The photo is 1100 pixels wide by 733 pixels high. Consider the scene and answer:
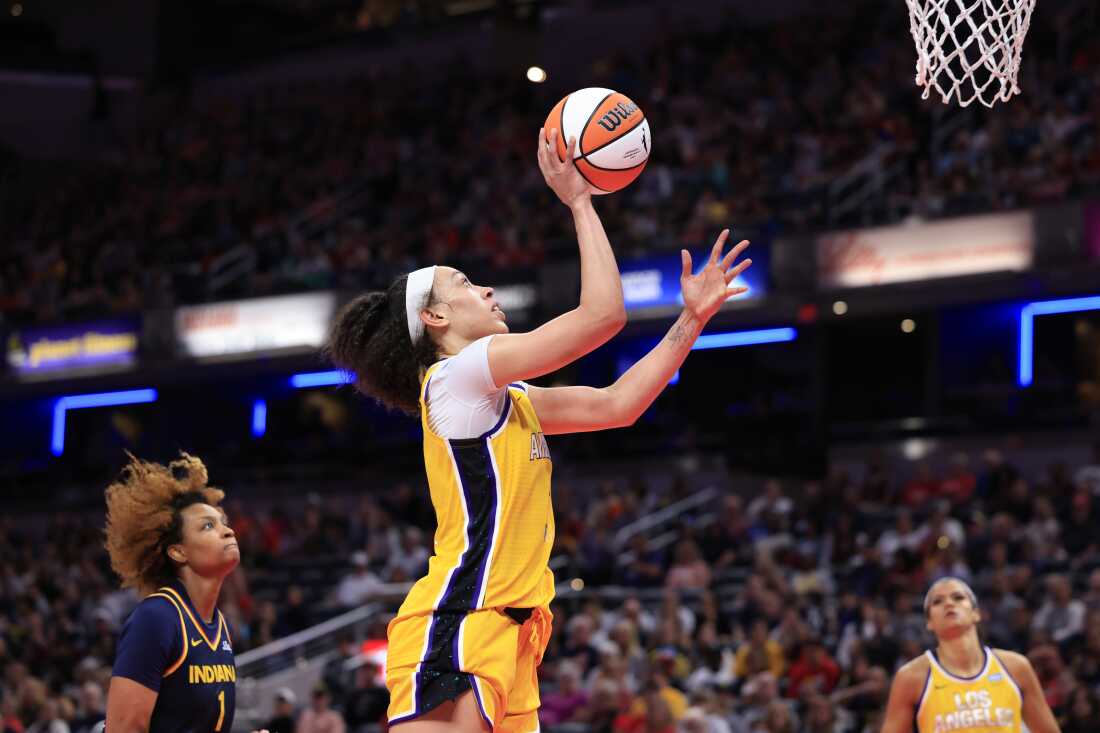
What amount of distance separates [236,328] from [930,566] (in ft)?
40.9

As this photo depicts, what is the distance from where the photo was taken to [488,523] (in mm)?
4152

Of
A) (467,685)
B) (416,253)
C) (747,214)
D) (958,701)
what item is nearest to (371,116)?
(416,253)

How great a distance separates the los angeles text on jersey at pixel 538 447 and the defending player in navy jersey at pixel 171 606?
60.6 inches

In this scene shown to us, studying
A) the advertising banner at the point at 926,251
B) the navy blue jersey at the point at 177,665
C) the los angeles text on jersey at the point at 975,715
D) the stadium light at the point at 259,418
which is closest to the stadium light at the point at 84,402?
the stadium light at the point at 259,418

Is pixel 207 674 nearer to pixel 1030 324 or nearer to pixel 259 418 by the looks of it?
pixel 1030 324

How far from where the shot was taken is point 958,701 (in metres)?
6.71

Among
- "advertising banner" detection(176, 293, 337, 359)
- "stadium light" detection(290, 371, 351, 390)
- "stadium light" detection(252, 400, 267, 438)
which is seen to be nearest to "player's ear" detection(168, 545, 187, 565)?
"advertising banner" detection(176, 293, 337, 359)

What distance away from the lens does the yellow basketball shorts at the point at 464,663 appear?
4035 millimetres

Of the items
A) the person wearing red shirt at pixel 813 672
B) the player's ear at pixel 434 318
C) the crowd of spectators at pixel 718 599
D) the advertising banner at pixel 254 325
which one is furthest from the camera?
the advertising banner at pixel 254 325

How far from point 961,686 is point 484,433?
3.53 m

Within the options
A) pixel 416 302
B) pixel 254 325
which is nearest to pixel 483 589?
pixel 416 302

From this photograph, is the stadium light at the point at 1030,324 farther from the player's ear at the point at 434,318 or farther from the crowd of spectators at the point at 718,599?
the player's ear at the point at 434,318

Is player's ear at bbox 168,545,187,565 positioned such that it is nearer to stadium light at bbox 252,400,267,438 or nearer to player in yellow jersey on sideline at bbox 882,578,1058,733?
player in yellow jersey on sideline at bbox 882,578,1058,733

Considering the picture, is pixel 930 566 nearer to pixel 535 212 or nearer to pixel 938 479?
pixel 938 479
